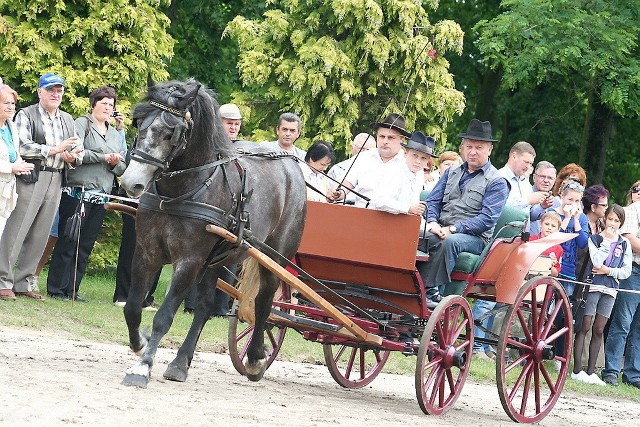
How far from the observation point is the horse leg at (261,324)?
29.7 ft

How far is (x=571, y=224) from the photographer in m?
12.6

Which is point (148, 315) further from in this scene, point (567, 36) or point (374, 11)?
point (567, 36)

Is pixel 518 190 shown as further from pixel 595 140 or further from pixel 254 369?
pixel 595 140

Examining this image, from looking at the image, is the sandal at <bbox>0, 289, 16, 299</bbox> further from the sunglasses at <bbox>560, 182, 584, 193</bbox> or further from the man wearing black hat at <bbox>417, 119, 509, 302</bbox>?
the sunglasses at <bbox>560, 182, 584, 193</bbox>

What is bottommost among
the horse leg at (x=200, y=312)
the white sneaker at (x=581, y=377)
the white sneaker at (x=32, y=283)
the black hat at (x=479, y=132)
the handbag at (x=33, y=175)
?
the white sneaker at (x=32, y=283)

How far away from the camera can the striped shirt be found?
37.1ft

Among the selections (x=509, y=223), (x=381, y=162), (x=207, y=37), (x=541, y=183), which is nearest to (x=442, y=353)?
(x=509, y=223)

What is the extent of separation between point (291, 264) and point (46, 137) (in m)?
4.01

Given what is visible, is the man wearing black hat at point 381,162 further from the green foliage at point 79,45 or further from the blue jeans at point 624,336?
the green foliage at point 79,45

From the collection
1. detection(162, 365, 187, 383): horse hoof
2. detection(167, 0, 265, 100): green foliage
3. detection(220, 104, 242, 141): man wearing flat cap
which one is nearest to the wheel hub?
detection(162, 365, 187, 383): horse hoof

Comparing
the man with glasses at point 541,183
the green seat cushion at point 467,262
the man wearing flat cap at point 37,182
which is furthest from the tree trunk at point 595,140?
the green seat cushion at point 467,262

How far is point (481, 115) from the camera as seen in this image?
25.8 metres

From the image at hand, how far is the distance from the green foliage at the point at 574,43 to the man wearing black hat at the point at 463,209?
9.93 meters

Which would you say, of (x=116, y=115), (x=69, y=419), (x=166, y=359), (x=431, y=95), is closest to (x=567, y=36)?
(x=431, y=95)
